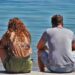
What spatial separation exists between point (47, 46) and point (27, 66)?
1.37 ft

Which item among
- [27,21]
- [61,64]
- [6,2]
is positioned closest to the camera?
[61,64]

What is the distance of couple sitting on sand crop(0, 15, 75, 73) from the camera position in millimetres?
6316

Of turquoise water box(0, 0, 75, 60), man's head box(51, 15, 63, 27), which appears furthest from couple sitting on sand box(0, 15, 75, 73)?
turquoise water box(0, 0, 75, 60)

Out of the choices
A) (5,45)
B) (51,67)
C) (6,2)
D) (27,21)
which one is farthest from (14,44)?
(6,2)

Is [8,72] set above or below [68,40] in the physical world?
below

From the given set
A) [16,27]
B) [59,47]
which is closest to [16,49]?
[16,27]

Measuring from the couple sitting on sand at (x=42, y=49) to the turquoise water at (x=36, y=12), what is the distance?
332 cm

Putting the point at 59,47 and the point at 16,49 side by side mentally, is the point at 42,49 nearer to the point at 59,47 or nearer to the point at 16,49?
the point at 59,47

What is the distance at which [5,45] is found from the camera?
6387mm

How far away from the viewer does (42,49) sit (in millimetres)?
6441

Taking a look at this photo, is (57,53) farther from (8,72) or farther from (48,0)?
(48,0)

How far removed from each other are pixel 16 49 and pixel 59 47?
0.59m

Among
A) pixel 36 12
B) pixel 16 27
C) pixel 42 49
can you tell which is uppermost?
pixel 16 27

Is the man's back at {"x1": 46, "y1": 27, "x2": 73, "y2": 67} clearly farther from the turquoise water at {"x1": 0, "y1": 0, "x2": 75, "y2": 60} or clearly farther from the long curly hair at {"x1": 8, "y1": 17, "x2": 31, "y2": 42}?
the turquoise water at {"x1": 0, "y1": 0, "x2": 75, "y2": 60}
